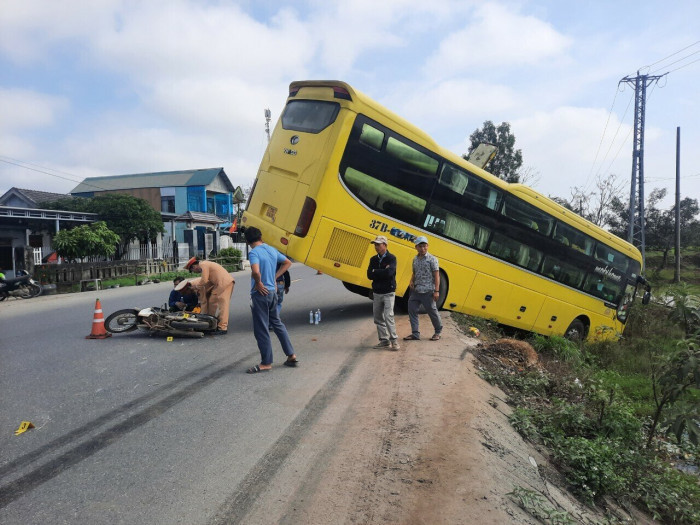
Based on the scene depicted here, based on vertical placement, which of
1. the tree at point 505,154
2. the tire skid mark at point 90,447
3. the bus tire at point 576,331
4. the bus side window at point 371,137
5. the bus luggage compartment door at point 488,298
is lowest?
the tire skid mark at point 90,447

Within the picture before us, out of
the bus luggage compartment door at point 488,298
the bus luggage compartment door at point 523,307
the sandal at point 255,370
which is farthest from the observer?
the bus luggage compartment door at point 523,307

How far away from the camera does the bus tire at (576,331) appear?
13.0 meters

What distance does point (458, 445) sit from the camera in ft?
12.8

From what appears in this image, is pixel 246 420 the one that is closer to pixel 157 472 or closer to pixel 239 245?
pixel 157 472

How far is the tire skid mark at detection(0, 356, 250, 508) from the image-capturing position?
3215mm

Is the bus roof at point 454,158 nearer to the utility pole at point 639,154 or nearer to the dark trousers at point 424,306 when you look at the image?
the dark trousers at point 424,306

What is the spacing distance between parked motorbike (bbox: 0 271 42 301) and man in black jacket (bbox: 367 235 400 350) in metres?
13.3

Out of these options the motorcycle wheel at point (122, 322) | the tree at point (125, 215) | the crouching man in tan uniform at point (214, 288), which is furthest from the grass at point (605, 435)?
the tree at point (125, 215)

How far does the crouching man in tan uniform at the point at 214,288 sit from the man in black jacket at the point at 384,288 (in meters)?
2.54

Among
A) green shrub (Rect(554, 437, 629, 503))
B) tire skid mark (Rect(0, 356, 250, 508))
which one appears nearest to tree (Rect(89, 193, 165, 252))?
tire skid mark (Rect(0, 356, 250, 508))

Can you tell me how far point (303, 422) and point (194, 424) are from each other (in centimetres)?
99

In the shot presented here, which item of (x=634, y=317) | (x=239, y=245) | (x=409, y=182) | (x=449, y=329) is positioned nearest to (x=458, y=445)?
(x=449, y=329)

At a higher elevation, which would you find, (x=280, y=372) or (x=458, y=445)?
(x=458, y=445)

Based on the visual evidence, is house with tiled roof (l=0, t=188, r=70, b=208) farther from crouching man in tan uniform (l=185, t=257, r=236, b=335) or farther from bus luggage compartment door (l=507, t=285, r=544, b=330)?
bus luggage compartment door (l=507, t=285, r=544, b=330)
